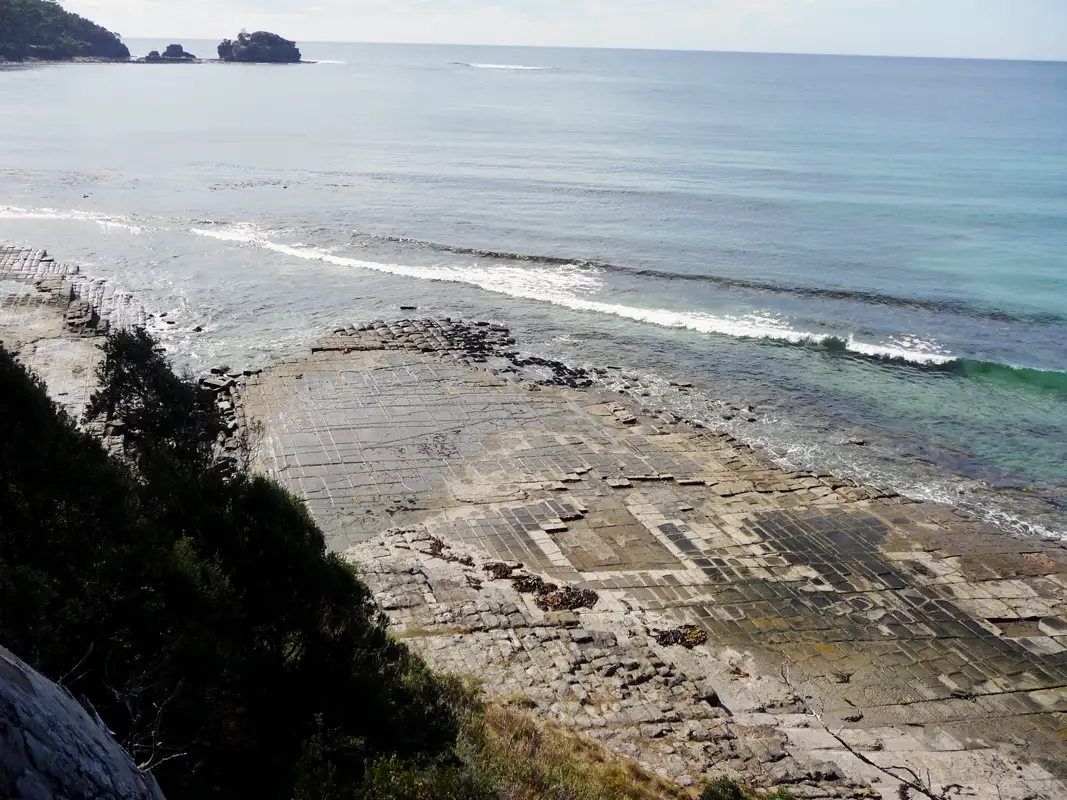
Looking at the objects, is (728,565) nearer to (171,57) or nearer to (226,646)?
(226,646)

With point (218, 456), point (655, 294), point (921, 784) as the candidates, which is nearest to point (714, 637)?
point (921, 784)

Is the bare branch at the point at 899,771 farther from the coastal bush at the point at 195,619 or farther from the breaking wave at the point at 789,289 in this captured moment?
the breaking wave at the point at 789,289

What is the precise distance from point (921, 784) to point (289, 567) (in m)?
9.09

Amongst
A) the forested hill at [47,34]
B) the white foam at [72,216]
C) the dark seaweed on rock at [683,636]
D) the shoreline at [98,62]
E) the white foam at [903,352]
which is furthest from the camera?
the shoreline at [98,62]

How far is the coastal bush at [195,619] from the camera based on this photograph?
26.5ft

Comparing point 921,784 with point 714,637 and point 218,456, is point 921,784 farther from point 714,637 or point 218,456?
point 218,456

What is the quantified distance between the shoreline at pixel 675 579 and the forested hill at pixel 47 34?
154353mm

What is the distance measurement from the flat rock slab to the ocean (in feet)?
9.38

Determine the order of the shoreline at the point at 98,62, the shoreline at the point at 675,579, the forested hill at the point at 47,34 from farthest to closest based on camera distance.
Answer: the shoreline at the point at 98,62
the forested hill at the point at 47,34
the shoreline at the point at 675,579

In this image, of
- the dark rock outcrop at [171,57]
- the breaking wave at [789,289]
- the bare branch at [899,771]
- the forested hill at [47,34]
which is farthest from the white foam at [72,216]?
the dark rock outcrop at [171,57]

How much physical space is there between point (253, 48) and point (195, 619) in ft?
683

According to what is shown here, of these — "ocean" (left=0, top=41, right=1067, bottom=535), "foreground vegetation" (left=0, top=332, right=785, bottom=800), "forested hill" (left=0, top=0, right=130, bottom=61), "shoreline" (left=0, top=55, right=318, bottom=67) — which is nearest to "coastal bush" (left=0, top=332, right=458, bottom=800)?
"foreground vegetation" (left=0, top=332, right=785, bottom=800)

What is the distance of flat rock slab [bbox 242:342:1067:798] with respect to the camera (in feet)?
41.8

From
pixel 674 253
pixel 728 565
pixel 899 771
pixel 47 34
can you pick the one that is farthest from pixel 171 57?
pixel 899 771
